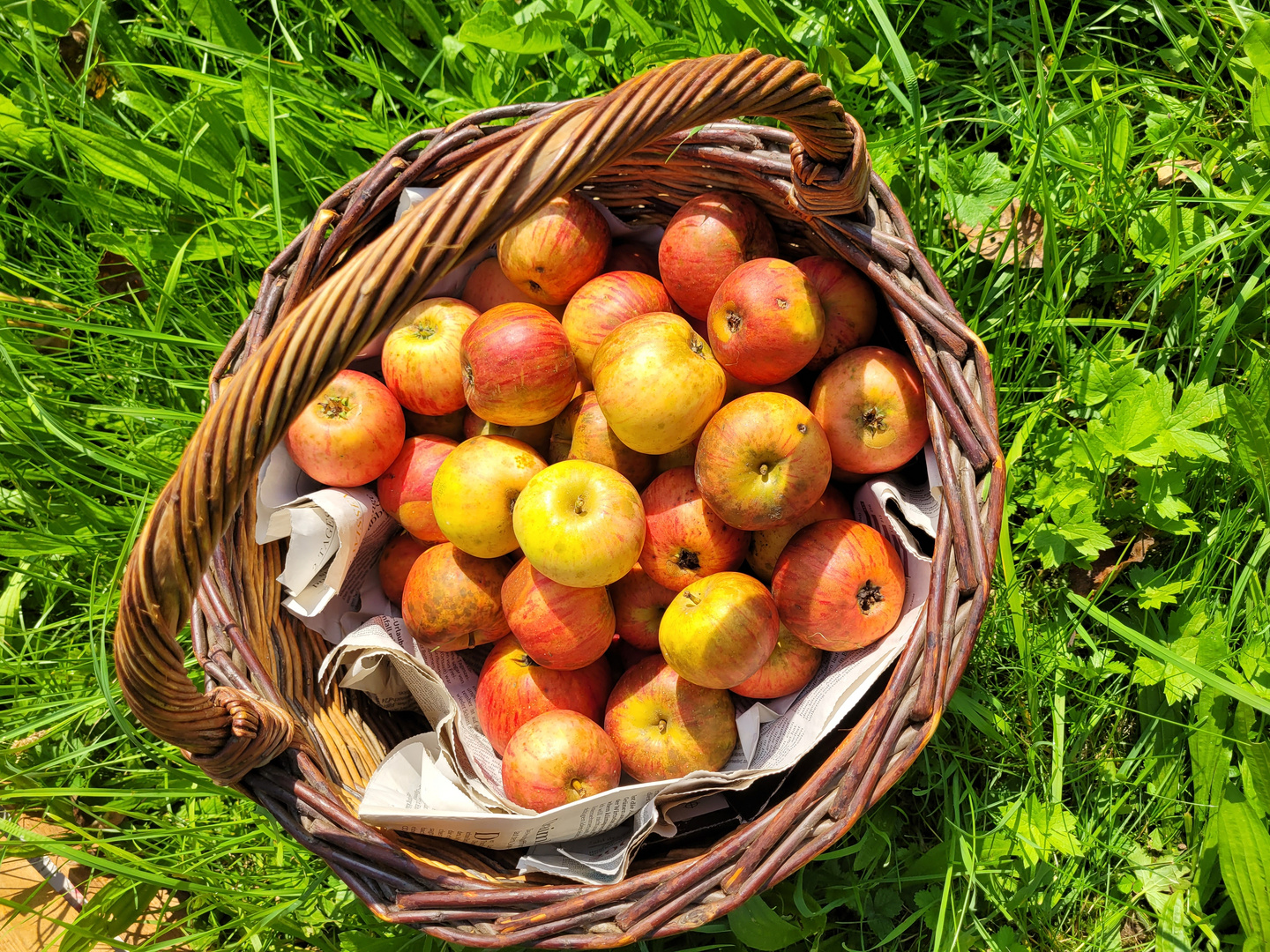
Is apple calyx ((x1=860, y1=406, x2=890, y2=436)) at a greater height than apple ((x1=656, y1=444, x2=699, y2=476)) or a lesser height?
greater

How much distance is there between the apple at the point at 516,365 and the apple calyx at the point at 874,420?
77 centimetres

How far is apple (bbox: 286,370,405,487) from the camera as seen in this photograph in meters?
2.36

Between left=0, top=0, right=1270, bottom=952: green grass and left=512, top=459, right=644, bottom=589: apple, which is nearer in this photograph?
left=512, top=459, right=644, bottom=589: apple

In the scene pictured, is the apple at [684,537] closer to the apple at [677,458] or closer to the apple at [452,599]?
the apple at [677,458]

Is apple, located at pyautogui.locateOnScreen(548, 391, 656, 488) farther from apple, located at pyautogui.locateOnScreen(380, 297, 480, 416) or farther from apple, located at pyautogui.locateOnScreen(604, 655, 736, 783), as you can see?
apple, located at pyautogui.locateOnScreen(604, 655, 736, 783)

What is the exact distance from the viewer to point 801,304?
2.11 metres

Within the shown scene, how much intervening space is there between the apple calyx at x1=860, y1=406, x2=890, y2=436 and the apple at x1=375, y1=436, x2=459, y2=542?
113 cm

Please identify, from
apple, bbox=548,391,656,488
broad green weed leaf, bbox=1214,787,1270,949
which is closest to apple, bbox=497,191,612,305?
apple, bbox=548,391,656,488

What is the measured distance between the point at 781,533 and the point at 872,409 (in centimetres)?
39

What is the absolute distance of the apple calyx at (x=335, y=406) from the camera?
2375mm

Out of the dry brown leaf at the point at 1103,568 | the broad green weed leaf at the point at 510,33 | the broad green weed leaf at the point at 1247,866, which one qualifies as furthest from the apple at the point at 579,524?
the broad green weed leaf at the point at 1247,866

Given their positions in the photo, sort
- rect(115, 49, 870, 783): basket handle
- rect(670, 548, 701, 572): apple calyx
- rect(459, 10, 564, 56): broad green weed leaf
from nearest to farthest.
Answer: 1. rect(115, 49, 870, 783): basket handle
2. rect(670, 548, 701, 572): apple calyx
3. rect(459, 10, 564, 56): broad green weed leaf

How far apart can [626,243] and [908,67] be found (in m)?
0.94

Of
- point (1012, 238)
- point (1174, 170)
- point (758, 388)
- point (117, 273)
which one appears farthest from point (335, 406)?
point (1174, 170)
